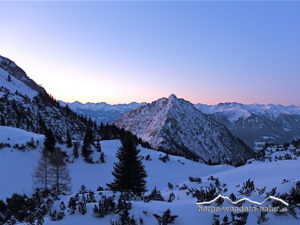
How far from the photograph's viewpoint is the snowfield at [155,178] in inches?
224

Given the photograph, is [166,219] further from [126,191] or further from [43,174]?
[43,174]

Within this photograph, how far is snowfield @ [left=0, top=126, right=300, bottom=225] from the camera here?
5.70 m

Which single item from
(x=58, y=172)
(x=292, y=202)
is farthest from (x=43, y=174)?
(x=292, y=202)

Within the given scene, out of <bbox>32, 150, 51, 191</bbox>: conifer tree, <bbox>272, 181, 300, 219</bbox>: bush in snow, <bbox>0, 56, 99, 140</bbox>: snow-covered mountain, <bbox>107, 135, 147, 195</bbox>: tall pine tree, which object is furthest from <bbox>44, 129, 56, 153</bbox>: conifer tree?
<bbox>0, 56, 99, 140</bbox>: snow-covered mountain

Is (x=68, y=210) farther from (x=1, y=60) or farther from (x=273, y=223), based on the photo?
(x=1, y=60)

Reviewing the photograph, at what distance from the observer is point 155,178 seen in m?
29.3

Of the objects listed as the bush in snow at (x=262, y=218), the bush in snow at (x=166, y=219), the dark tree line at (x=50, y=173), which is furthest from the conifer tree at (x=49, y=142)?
the bush in snow at (x=262, y=218)

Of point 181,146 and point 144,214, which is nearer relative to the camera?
point 144,214

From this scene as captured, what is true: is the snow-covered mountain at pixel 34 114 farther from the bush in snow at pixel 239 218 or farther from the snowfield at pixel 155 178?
the bush in snow at pixel 239 218

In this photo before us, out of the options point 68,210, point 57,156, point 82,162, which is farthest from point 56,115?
point 68,210

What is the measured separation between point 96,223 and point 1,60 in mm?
233796

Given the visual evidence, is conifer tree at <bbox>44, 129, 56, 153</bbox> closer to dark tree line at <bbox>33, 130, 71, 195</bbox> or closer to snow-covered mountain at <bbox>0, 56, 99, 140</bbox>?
dark tree line at <bbox>33, 130, 71, 195</bbox>

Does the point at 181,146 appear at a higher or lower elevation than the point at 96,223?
lower

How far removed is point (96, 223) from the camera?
5.47 m
